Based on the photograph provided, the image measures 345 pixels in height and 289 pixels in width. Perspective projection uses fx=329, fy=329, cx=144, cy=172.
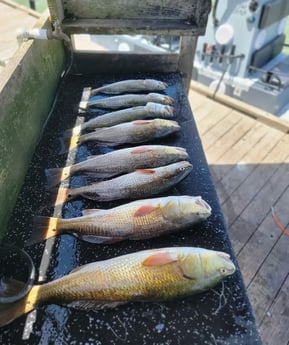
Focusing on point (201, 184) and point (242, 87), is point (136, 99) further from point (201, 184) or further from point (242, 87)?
point (242, 87)

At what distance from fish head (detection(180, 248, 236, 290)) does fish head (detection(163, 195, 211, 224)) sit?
26cm

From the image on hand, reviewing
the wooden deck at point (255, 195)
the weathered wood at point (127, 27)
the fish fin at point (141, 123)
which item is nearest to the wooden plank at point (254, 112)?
the wooden deck at point (255, 195)

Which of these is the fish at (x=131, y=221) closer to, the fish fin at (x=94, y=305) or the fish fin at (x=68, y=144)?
the fish fin at (x=94, y=305)

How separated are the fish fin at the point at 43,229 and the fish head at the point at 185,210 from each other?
0.70 meters

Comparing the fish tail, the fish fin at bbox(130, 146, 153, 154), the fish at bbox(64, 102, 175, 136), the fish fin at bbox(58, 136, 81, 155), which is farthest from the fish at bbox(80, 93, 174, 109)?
the fish tail

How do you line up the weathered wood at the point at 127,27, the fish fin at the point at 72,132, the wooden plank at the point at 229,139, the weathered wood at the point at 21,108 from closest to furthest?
the weathered wood at the point at 21,108
the fish fin at the point at 72,132
the weathered wood at the point at 127,27
the wooden plank at the point at 229,139

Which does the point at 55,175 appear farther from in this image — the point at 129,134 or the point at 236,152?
the point at 236,152

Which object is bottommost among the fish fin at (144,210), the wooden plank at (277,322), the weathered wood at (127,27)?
the wooden plank at (277,322)

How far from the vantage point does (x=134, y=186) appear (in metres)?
2.26

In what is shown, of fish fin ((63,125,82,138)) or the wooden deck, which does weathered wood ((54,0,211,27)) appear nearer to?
fish fin ((63,125,82,138))

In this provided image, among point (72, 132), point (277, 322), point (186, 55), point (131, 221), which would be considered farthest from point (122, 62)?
point (277, 322)

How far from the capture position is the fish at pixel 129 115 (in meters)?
2.93

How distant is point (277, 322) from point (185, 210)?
1763mm

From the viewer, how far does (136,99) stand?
3201 millimetres
